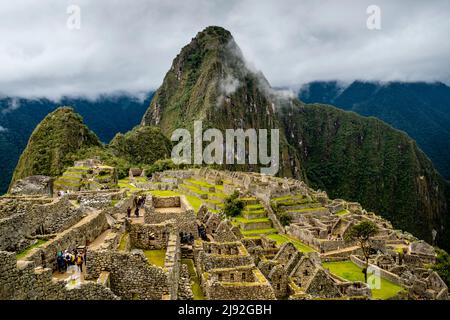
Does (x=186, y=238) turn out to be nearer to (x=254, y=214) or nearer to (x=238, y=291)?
(x=238, y=291)

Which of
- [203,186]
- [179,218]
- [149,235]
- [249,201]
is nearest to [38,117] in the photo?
[203,186]

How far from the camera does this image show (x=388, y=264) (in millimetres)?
33656

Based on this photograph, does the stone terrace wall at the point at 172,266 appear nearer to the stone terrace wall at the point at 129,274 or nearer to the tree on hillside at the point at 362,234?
the stone terrace wall at the point at 129,274

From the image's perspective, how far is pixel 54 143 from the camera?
8825cm

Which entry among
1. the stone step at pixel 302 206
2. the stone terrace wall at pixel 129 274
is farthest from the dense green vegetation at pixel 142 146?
the stone terrace wall at pixel 129 274

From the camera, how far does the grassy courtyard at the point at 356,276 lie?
1037 inches

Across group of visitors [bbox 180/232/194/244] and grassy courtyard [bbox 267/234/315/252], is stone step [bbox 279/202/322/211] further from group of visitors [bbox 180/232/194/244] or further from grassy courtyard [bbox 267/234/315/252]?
group of visitors [bbox 180/232/194/244]

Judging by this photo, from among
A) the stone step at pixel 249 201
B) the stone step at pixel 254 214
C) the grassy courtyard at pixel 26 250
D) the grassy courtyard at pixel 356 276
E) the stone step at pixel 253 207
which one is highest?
the grassy courtyard at pixel 26 250

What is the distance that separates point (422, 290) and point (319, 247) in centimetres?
1073

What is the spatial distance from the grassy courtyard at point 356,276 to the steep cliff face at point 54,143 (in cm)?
5891

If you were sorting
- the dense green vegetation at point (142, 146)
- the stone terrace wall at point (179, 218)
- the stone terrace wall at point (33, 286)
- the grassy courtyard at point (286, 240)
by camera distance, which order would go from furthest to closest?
the dense green vegetation at point (142, 146)
the grassy courtyard at point (286, 240)
the stone terrace wall at point (179, 218)
the stone terrace wall at point (33, 286)

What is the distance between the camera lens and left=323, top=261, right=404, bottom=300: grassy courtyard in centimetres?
2635
